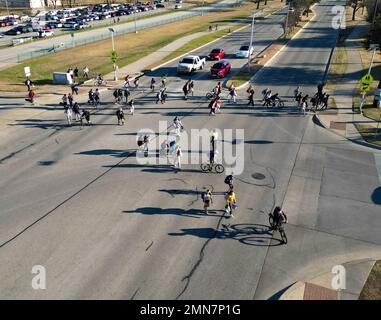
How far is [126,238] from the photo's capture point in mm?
14289

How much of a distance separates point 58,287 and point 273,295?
23.3 ft

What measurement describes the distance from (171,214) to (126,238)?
8.12 feet

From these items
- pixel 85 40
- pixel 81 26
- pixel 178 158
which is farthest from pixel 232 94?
pixel 81 26

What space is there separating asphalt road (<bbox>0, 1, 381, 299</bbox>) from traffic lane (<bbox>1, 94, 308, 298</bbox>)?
0.15 ft

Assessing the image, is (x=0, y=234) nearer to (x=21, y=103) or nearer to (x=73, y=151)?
(x=73, y=151)

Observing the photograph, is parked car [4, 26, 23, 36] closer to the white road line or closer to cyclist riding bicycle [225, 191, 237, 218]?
cyclist riding bicycle [225, 191, 237, 218]

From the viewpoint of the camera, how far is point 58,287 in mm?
11867

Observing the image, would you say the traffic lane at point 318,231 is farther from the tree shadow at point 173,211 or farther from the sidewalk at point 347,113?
the sidewalk at point 347,113

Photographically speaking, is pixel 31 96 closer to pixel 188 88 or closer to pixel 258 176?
pixel 188 88

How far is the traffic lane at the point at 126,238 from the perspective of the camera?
12.0 metres

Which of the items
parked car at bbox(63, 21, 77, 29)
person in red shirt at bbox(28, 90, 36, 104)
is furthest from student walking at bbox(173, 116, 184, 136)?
parked car at bbox(63, 21, 77, 29)

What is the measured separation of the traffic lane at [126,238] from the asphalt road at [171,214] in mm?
46

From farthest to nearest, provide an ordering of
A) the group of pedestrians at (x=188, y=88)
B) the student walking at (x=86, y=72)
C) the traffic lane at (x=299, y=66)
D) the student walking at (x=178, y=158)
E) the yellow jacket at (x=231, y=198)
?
the student walking at (x=86, y=72), the traffic lane at (x=299, y=66), the group of pedestrians at (x=188, y=88), the student walking at (x=178, y=158), the yellow jacket at (x=231, y=198)

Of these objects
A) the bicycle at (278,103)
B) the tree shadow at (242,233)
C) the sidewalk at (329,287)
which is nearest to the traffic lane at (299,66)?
the bicycle at (278,103)
